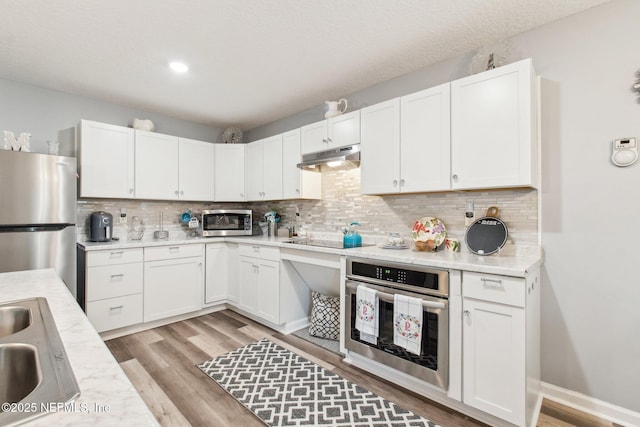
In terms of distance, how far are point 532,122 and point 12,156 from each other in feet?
12.4

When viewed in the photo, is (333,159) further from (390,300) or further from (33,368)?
(33,368)

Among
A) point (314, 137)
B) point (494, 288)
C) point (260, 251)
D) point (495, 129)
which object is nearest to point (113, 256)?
point (260, 251)

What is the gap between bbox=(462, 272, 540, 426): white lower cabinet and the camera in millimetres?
1615

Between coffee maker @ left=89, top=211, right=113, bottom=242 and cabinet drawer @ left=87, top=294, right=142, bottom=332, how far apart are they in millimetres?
663

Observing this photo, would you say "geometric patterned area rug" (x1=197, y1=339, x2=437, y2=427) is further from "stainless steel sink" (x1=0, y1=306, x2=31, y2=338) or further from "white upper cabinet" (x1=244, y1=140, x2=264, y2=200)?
"white upper cabinet" (x1=244, y1=140, x2=264, y2=200)

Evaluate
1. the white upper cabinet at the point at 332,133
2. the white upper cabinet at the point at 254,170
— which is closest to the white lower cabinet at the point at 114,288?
the white upper cabinet at the point at 254,170

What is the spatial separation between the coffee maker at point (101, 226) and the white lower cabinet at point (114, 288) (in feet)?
1.14

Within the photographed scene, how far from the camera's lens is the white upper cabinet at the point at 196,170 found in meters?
3.76

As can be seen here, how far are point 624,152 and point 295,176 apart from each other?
8.50 ft

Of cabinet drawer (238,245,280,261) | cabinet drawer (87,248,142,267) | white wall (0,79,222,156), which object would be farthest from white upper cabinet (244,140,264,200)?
cabinet drawer (87,248,142,267)

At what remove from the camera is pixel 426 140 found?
2.33m

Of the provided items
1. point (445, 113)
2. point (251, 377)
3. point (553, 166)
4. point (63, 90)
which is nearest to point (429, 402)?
point (251, 377)

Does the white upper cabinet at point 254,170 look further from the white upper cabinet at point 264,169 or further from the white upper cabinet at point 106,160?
the white upper cabinet at point 106,160

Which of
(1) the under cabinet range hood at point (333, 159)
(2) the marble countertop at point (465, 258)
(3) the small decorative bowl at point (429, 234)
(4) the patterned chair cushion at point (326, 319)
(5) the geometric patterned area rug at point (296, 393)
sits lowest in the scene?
(5) the geometric patterned area rug at point (296, 393)
